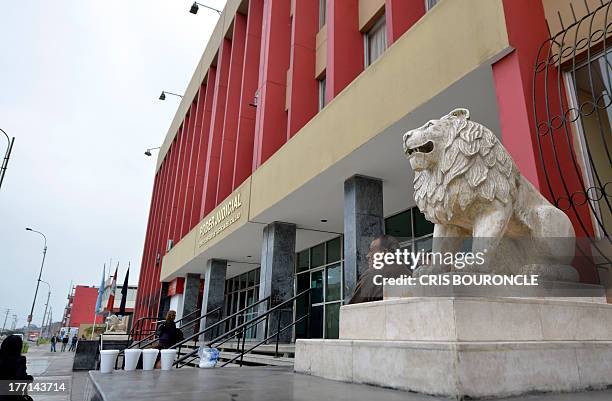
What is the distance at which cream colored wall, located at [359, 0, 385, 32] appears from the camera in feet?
31.0

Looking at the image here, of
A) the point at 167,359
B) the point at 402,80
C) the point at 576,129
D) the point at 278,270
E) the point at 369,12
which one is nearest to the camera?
the point at 576,129

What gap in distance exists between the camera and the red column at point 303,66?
10828 mm

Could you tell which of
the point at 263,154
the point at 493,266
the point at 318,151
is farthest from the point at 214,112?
the point at 493,266

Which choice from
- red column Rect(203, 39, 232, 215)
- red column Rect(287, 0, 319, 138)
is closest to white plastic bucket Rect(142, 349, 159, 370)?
red column Rect(287, 0, 319, 138)

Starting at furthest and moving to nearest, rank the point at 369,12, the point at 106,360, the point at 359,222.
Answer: the point at 369,12
the point at 359,222
the point at 106,360

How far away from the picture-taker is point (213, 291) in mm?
15211

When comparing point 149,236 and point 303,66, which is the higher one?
point 303,66

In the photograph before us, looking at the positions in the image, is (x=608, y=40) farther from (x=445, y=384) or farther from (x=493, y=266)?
(x=445, y=384)

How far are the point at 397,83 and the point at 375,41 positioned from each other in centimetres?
453

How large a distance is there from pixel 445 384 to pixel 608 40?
499 centimetres

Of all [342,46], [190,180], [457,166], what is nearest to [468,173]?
[457,166]

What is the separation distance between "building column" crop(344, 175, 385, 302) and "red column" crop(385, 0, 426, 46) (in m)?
2.72

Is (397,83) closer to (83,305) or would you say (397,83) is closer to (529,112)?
(529,112)

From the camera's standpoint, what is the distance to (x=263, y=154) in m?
11.5
